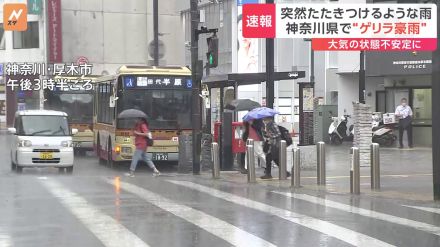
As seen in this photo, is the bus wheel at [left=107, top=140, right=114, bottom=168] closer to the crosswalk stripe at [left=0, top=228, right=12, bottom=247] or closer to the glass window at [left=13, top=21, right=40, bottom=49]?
the crosswalk stripe at [left=0, top=228, right=12, bottom=247]

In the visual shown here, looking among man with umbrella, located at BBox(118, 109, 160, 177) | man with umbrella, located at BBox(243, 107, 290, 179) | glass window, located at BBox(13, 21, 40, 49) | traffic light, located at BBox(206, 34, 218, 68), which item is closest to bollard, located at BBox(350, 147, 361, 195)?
man with umbrella, located at BBox(243, 107, 290, 179)

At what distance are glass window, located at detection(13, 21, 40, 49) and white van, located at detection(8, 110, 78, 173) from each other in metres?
38.3

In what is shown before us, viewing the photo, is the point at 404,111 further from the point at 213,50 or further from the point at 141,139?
the point at 141,139

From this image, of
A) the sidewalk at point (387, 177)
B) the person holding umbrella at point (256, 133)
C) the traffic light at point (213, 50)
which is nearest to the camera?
the sidewalk at point (387, 177)

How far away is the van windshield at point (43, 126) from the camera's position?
68.1ft

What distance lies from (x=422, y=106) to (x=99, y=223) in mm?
19907

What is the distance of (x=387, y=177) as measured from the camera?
656 inches

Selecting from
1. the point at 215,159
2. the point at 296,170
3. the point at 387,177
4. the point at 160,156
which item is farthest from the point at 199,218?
the point at 160,156

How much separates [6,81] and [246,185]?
48.1 meters

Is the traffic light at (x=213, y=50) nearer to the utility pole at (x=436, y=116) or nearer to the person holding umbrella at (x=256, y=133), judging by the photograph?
the person holding umbrella at (x=256, y=133)

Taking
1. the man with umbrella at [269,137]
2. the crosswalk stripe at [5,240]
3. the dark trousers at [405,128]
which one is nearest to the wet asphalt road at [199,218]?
the crosswalk stripe at [5,240]

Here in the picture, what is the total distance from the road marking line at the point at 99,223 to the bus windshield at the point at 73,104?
52.3 ft

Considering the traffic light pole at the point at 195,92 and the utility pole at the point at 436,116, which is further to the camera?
the traffic light pole at the point at 195,92

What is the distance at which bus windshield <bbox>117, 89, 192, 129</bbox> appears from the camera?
818 inches
